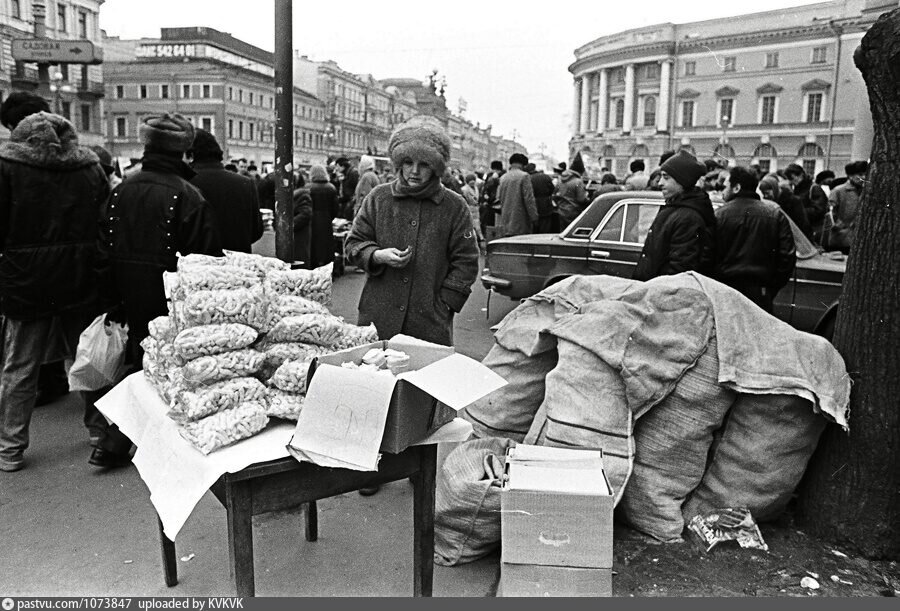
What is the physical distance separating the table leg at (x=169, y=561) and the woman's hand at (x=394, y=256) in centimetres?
170

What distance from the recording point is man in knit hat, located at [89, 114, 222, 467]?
4098mm

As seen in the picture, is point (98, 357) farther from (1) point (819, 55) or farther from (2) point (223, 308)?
(1) point (819, 55)

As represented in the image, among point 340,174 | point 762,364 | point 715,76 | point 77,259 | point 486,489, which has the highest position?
point 715,76

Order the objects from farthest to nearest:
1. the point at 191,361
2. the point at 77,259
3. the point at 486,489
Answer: the point at 77,259 → the point at 486,489 → the point at 191,361

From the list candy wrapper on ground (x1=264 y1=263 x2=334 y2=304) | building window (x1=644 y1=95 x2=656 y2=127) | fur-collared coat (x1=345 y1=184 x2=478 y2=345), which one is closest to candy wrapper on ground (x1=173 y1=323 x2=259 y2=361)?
candy wrapper on ground (x1=264 y1=263 x2=334 y2=304)

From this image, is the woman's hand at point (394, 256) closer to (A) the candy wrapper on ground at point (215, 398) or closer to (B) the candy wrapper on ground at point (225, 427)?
(A) the candy wrapper on ground at point (215, 398)

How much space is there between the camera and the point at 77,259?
451cm

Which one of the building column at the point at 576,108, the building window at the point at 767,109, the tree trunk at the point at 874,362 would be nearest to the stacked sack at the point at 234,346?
the tree trunk at the point at 874,362

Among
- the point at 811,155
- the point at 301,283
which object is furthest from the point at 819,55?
the point at 301,283

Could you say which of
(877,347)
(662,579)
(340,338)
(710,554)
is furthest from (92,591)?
(877,347)

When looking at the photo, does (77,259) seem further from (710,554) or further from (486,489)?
(710,554)

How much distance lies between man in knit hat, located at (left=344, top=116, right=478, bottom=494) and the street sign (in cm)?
940

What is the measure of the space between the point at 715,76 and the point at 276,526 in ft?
277

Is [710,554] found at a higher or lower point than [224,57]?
lower
